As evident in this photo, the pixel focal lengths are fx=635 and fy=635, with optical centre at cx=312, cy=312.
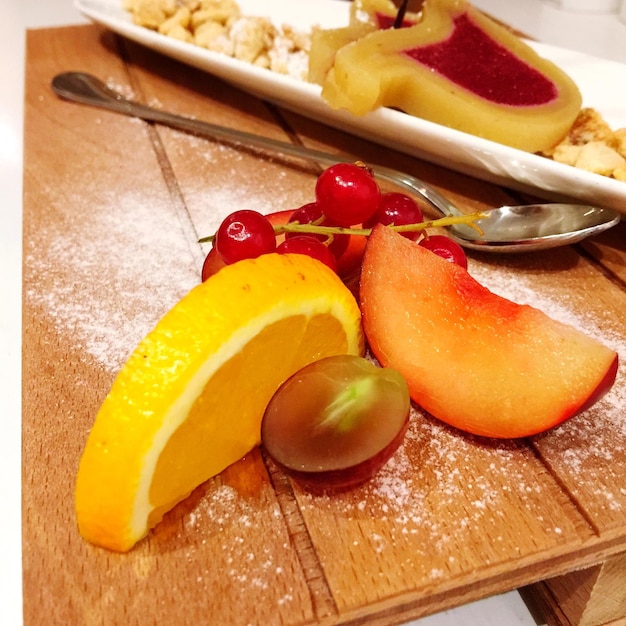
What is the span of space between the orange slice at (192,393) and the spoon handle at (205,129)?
41 cm

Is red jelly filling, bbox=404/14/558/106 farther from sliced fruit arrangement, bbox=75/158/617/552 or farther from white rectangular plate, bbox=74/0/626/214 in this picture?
sliced fruit arrangement, bbox=75/158/617/552

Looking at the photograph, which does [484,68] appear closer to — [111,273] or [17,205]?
[111,273]

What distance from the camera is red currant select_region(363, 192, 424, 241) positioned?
0.68 m

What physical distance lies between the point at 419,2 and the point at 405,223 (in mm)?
1213

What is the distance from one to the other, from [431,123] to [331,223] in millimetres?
280

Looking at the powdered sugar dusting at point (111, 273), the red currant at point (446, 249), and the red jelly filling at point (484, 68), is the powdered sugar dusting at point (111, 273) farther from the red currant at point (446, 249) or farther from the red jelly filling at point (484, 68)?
the red jelly filling at point (484, 68)

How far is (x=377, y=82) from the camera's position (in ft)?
2.77

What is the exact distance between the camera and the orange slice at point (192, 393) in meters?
0.44

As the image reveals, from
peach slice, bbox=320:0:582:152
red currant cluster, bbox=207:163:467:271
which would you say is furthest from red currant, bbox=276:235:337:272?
peach slice, bbox=320:0:582:152

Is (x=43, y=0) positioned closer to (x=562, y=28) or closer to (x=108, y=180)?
(x=108, y=180)

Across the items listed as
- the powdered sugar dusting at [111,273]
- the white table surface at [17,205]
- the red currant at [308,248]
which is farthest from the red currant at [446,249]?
the white table surface at [17,205]

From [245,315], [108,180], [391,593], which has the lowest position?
[108,180]

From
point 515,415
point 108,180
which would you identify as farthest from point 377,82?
point 515,415


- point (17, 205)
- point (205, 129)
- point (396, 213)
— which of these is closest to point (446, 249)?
point (396, 213)
